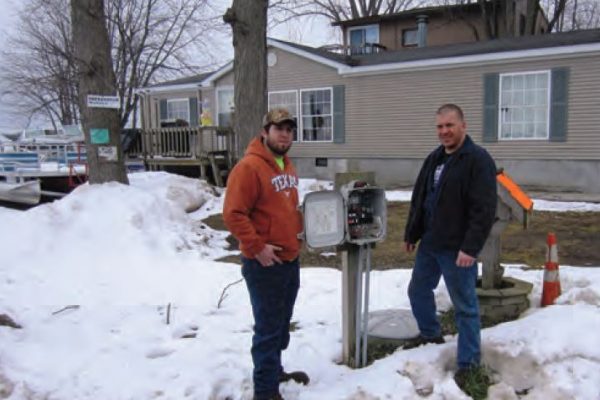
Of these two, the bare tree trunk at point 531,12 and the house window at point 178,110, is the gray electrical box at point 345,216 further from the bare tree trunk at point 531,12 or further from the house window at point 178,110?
the bare tree trunk at point 531,12

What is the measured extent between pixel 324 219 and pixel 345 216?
0.14 m

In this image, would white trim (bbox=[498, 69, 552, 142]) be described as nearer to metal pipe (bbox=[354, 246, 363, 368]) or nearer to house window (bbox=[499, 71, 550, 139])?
house window (bbox=[499, 71, 550, 139])

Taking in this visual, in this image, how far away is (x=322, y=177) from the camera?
1656cm

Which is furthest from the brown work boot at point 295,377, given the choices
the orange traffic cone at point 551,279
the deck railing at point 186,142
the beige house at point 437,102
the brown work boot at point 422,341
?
the deck railing at point 186,142

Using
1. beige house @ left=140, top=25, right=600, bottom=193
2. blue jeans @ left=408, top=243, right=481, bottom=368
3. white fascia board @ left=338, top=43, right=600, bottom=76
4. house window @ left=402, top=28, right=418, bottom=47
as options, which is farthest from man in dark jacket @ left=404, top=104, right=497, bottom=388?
house window @ left=402, top=28, right=418, bottom=47

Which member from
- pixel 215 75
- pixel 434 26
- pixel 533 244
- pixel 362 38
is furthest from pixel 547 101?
pixel 362 38

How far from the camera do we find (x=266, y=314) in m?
3.09

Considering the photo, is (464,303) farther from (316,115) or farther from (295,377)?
(316,115)

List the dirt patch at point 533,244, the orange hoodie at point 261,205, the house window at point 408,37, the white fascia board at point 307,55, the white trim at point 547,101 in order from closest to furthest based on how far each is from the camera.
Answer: the orange hoodie at point 261,205, the dirt patch at point 533,244, the white trim at point 547,101, the white fascia board at point 307,55, the house window at point 408,37

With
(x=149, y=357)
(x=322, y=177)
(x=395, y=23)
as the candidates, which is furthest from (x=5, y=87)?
(x=149, y=357)

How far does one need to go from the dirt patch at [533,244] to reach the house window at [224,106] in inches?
353

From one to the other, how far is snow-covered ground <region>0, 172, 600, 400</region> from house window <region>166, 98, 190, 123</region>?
12.8 meters

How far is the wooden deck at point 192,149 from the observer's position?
51.9ft

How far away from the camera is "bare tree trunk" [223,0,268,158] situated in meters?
7.14
